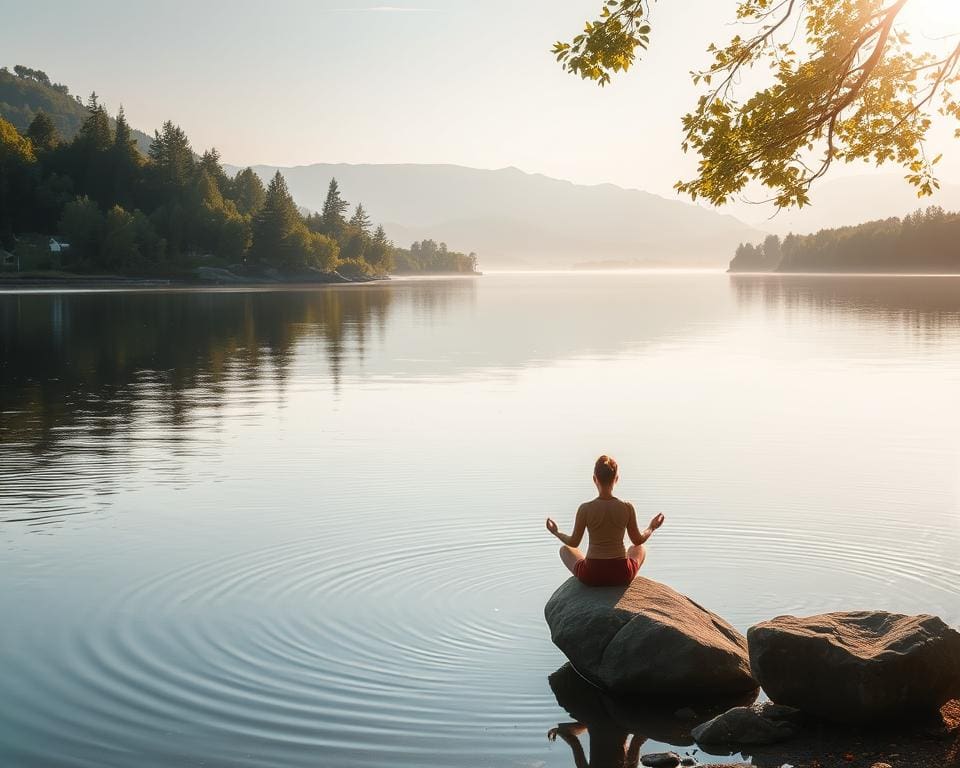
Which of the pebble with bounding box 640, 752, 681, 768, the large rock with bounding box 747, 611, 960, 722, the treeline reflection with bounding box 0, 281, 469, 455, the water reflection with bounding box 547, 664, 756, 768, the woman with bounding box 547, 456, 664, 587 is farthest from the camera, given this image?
the treeline reflection with bounding box 0, 281, 469, 455

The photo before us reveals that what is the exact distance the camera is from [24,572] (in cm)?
1518

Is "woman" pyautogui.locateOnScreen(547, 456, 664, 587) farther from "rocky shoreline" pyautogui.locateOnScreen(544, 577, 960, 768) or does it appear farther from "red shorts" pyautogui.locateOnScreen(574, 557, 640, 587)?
"rocky shoreline" pyautogui.locateOnScreen(544, 577, 960, 768)

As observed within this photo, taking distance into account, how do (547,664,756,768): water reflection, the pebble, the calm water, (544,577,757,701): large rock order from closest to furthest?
the pebble, (547,664,756,768): water reflection, the calm water, (544,577,757,701): large rock

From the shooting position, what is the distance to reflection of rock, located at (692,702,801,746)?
9.77 metres

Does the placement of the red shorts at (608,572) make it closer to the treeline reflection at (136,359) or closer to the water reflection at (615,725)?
the water reflection at (615,725)

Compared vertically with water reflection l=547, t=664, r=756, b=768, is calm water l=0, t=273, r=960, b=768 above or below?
above

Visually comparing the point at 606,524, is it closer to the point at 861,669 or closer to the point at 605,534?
the point at 605,534

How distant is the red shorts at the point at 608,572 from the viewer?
12.2 meters

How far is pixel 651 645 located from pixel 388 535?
23.6 ft

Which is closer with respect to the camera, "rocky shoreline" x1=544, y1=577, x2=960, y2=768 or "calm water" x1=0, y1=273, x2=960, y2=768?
"rocky shoreline" x1=544, y1=577, x2=960, y2=768

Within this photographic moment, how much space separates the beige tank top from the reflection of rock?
258 cm

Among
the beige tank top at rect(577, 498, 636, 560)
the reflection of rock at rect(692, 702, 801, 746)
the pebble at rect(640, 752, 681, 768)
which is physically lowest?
the pebble at rect(640, 752, 681, 768)

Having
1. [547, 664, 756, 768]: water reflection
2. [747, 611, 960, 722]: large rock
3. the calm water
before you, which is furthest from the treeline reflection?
[747, 611, 960, 722]: large rock

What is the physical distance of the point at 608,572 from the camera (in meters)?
12.2
